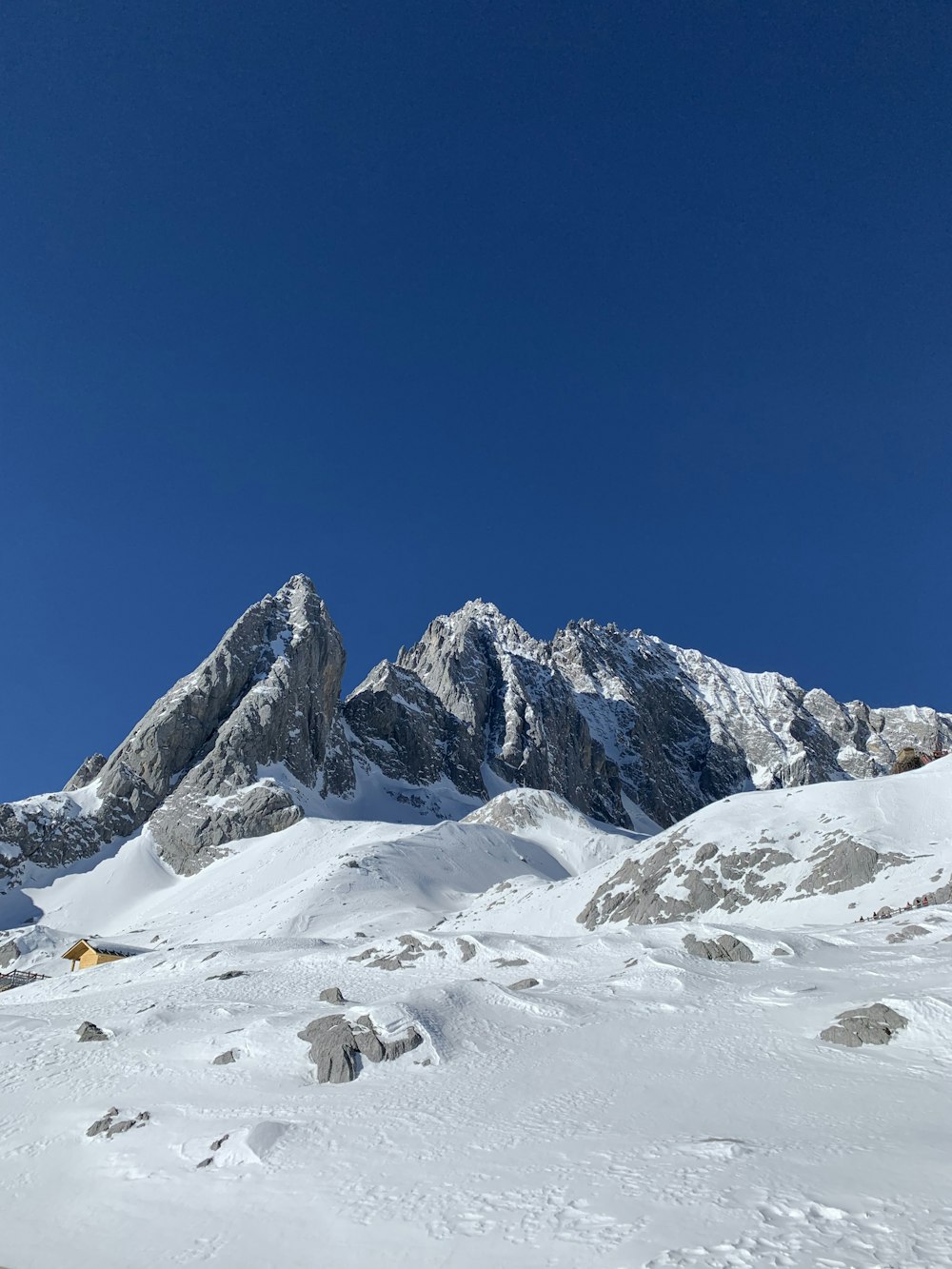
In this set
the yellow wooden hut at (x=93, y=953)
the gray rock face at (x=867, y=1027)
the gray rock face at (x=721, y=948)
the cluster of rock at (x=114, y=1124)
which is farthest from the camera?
the yellow wooden hut at (x=93, y=953)

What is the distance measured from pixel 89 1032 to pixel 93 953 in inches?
1320

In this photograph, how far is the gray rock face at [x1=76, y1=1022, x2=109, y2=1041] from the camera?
26.6 meters

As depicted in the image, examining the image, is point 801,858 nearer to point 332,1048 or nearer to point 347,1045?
point 347,1045

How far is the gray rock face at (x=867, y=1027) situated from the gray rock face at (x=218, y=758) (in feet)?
356

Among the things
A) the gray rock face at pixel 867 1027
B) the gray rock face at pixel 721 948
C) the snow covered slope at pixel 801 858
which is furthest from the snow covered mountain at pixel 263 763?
the gray rock face at pixel 867 1027

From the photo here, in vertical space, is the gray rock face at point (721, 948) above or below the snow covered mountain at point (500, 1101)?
above

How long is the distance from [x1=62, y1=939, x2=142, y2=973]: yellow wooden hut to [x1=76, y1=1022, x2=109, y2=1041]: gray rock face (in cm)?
3086

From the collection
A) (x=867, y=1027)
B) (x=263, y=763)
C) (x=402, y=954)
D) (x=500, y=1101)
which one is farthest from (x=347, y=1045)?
(x=263, y=763)

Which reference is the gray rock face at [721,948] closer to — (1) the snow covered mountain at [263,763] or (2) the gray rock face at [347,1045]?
(2) the gray rock face at [347,1045]

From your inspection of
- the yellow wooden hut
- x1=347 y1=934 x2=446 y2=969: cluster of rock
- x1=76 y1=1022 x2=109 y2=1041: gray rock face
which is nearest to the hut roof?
the yellow wooden hut

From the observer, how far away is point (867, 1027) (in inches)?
834

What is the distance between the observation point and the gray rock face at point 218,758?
122000mm

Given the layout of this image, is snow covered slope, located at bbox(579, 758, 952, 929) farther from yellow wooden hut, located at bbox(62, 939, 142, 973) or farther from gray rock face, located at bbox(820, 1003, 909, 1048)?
yellow wooden hut, located at bbox(62, 939, 142, 973)

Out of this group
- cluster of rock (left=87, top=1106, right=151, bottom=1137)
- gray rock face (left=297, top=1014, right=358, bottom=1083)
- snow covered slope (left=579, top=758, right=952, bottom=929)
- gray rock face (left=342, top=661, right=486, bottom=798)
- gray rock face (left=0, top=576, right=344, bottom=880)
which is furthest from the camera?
gray rock face (left=342, top=661, right=486, bottom=798)
